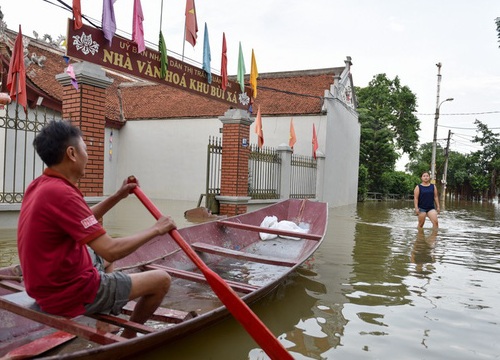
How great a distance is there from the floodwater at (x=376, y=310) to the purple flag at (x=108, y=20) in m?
3.76

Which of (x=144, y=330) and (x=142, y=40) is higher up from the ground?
(x=142, y=40)

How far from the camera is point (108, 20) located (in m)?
7.12

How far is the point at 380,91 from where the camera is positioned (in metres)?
35.5

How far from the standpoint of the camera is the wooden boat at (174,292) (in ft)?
8.19

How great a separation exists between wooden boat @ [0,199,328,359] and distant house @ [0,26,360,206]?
32.5 feet

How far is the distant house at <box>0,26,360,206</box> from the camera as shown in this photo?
18.0 metres

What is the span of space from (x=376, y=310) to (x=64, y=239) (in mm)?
3135

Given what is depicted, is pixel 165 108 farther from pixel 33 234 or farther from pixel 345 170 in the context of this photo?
pixel 33 234

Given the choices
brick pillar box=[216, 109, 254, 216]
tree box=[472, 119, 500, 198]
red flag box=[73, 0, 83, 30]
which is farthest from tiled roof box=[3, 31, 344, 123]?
tree box=[472, 119, 500, 198]

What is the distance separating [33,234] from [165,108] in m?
17.7

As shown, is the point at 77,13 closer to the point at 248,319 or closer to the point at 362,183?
the point at 248,319

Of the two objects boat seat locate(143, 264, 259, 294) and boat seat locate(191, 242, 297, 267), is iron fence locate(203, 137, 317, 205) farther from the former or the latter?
boat seat locate(143, 264, 259, 294)

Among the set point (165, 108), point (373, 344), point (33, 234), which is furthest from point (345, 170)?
point (33, 234)

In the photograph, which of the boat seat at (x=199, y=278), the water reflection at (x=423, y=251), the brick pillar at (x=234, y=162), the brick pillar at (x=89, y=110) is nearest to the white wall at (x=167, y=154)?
the brick pillar at (x=234, y=162)
